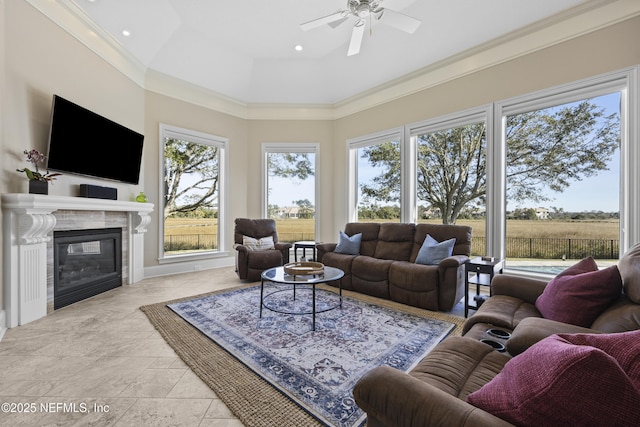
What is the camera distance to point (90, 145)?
11.6ft

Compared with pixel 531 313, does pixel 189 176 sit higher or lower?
higher

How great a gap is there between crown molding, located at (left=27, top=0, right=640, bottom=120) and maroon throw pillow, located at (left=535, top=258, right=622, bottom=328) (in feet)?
9.87

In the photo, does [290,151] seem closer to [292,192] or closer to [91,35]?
[292,192]

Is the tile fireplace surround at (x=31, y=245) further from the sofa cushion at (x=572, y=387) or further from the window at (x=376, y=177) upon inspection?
the window at (x=376, y=177)

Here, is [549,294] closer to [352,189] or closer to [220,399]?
[220,399]

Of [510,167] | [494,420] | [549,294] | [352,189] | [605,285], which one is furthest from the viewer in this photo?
[352,189]

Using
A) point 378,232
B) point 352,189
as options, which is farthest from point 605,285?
point 352,189

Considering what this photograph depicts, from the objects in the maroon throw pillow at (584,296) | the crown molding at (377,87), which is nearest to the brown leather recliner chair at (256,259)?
the crown molding at (377,87)

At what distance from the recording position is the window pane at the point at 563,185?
3.04 metres

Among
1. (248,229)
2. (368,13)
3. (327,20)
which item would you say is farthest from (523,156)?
(248,229)

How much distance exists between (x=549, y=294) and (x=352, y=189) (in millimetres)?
3995

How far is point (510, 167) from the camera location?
12.1 ft

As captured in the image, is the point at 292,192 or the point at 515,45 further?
the point at 292,192

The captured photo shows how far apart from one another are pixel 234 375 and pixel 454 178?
3902 mm
